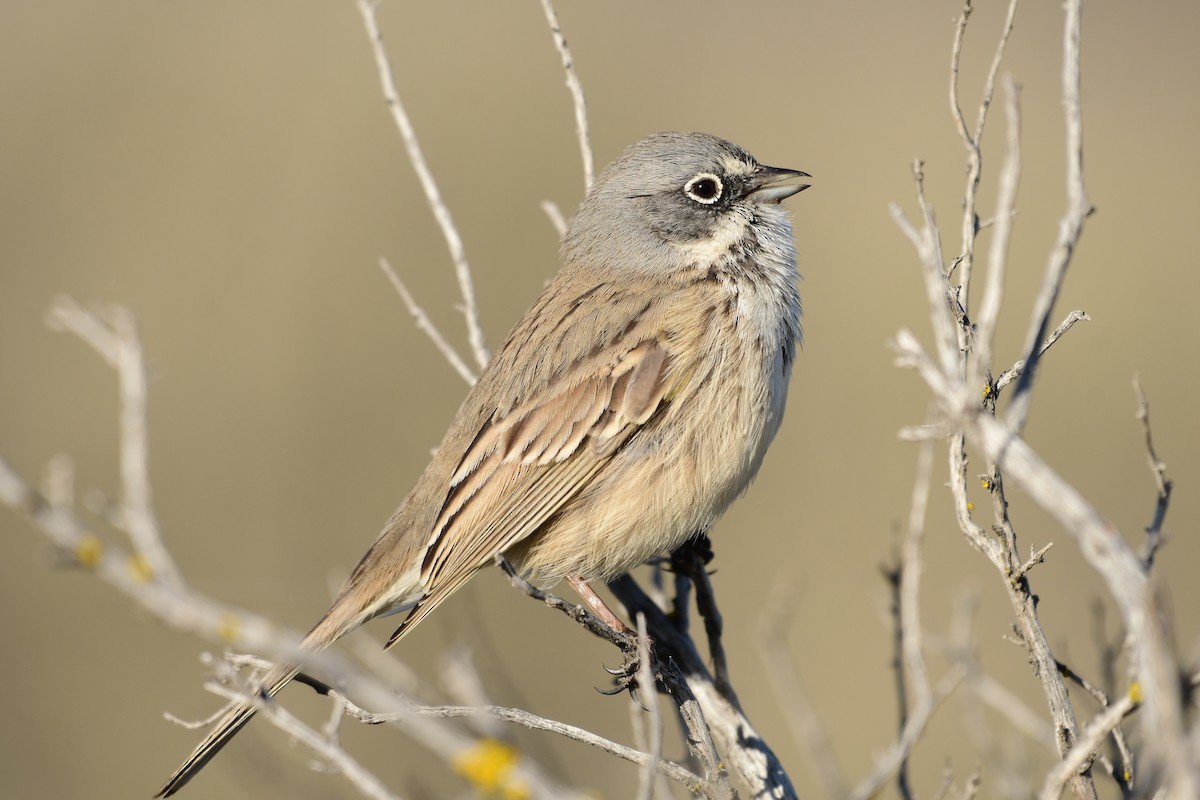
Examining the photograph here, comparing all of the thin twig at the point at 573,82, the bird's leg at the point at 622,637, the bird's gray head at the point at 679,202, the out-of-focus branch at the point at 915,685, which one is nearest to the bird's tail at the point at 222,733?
the bird's leg at the point at 622,637

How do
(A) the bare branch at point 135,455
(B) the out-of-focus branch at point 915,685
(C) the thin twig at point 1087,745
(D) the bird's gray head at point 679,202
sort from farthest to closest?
(D) the bird's gray head at point 679,202 → (B) the out-of-focus branch at point 915,685 → (C) the thin twig at point 1087,745 → (A) the bare branch at point 135,455

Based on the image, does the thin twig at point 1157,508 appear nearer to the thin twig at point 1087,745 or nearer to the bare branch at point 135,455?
the thin twig at point 1087,745

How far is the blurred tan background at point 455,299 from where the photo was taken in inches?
320

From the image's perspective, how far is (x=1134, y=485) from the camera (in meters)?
9.13

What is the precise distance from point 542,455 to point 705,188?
143 centimetres

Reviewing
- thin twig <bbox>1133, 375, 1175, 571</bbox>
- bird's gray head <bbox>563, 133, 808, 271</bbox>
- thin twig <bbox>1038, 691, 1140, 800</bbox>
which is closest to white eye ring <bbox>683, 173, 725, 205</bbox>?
bird's gray head <bbox>563, 133, 808, 271</bbox>

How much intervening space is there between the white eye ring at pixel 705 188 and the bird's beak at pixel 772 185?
0.14 metres

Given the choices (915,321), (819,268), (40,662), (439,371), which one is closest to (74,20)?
(439,371)

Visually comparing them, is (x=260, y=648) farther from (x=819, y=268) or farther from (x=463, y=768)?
(x=819, y=268)

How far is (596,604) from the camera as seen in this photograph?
4789mm

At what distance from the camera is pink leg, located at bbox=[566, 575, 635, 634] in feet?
15.2

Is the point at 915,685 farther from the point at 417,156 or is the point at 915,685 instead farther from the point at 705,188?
the point at 417,156

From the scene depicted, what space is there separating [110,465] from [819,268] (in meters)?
6.45

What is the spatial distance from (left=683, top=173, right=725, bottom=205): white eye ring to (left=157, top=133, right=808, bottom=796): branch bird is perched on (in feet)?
0.04
